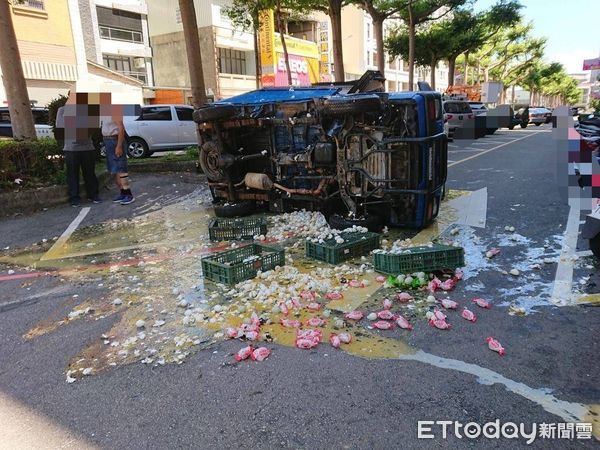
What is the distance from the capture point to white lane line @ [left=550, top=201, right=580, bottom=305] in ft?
12.6

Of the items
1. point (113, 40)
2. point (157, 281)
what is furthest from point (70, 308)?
point (113, 40)

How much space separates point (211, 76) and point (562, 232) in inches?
1288

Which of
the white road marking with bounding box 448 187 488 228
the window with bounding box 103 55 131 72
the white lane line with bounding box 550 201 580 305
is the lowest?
the white lane line with bounding box 550 201 580 305

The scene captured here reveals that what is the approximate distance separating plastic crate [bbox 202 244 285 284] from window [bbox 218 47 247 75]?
33.0 metres

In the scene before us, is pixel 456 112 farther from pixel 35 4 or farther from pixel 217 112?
pixel 35 4

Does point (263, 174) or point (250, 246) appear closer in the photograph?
point (250, 246)

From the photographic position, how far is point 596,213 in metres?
4.44

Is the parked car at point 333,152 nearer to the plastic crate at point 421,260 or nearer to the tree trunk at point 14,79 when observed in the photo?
the plastic crate at point 421,260

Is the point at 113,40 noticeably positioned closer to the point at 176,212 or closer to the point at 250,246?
the point at 176,212

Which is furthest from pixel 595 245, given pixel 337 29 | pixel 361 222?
pixel 337 29

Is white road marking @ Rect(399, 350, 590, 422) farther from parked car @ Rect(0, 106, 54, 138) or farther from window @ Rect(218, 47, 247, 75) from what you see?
window @ Rect(218, 47, 247, 75)

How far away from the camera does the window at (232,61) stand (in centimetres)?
3591

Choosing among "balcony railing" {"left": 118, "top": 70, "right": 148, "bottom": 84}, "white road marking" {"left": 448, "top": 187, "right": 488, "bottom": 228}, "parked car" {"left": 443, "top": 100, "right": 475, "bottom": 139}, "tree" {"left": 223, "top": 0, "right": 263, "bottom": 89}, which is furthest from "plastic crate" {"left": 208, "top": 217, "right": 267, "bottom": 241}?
"balcony railing" {"left": 118, "top": 70, "right": 148, "bottom": 84}

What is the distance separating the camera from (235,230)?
5.81 meters
